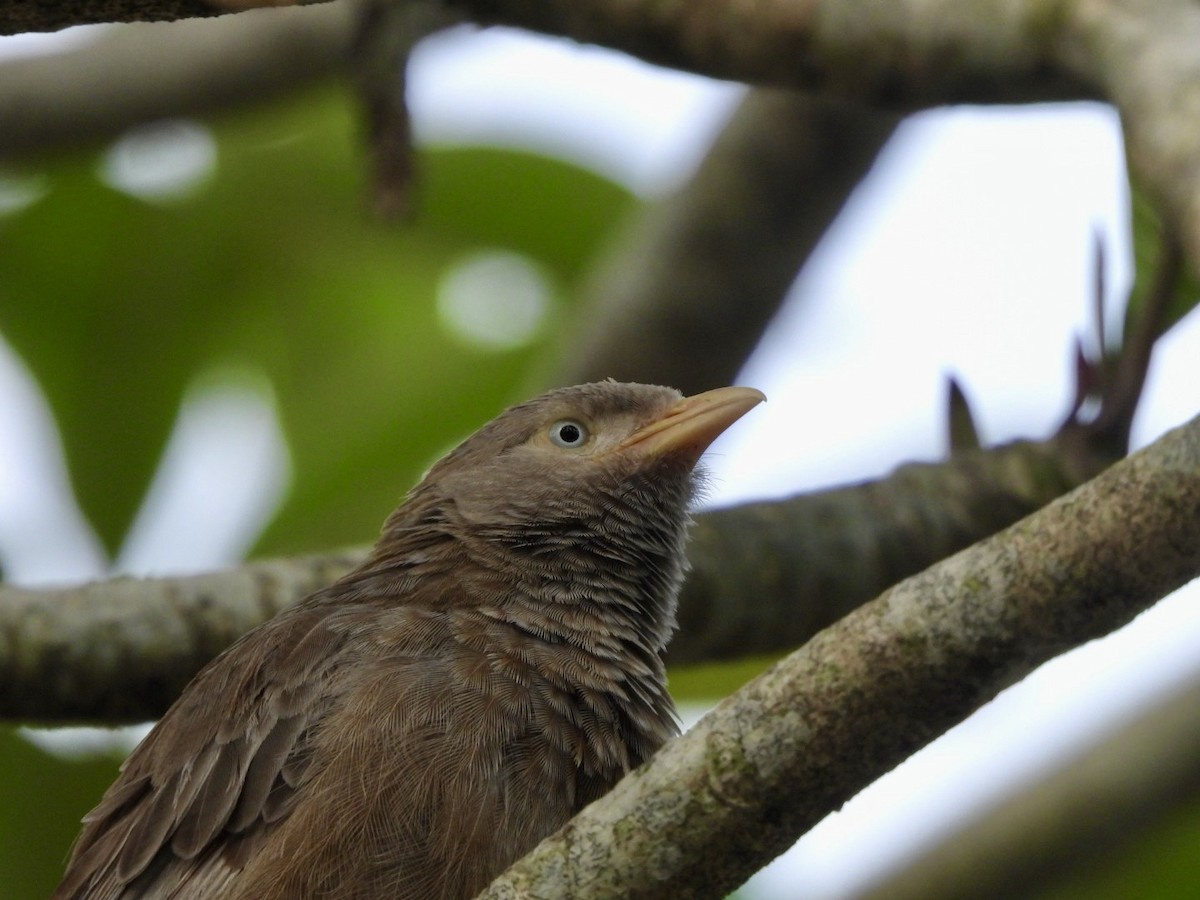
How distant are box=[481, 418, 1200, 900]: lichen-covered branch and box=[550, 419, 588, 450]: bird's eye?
232 cm

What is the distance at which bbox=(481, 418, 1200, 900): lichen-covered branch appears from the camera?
7.48ft

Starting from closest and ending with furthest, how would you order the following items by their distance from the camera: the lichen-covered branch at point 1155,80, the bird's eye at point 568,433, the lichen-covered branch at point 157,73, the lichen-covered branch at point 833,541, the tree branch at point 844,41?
the lichen-covered branch at point 1155,80, the tree branch at point 844,41, the lichen-covered branch at point 833,541, the bird's eye at point 568,433, the lichen-covered branch at point 157,73

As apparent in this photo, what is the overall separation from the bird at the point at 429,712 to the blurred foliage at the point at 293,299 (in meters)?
1.74

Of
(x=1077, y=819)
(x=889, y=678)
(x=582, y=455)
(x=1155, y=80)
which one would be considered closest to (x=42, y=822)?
(x=582, y=455)

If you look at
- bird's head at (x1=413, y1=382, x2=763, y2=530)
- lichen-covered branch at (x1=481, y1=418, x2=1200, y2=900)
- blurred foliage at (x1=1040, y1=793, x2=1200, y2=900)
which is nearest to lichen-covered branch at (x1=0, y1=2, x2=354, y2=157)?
bird's head at (x1=413, y1=382, x2=763, y2=530)

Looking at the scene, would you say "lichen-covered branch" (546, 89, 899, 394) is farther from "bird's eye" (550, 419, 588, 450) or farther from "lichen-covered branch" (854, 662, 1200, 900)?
"lichen-covered branch" (854, 662, 1200, 900)

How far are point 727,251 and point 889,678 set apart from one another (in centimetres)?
405

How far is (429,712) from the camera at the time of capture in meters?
3.56

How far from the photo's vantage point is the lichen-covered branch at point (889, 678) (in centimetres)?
228

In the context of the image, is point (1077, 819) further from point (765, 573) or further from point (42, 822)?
point (42, 822)

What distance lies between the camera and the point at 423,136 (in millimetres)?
6703

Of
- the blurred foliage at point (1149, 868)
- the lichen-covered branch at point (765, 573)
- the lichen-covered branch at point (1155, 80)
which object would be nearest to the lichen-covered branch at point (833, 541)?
the lichen-covered branch at point (765, 573)

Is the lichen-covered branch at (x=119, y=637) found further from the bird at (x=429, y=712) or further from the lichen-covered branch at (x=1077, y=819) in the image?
the lichen-covered branch at (x=1077, y=819)

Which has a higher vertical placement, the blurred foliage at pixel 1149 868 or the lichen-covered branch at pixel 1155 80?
the lichen-covered branch at pixel 1155 80
